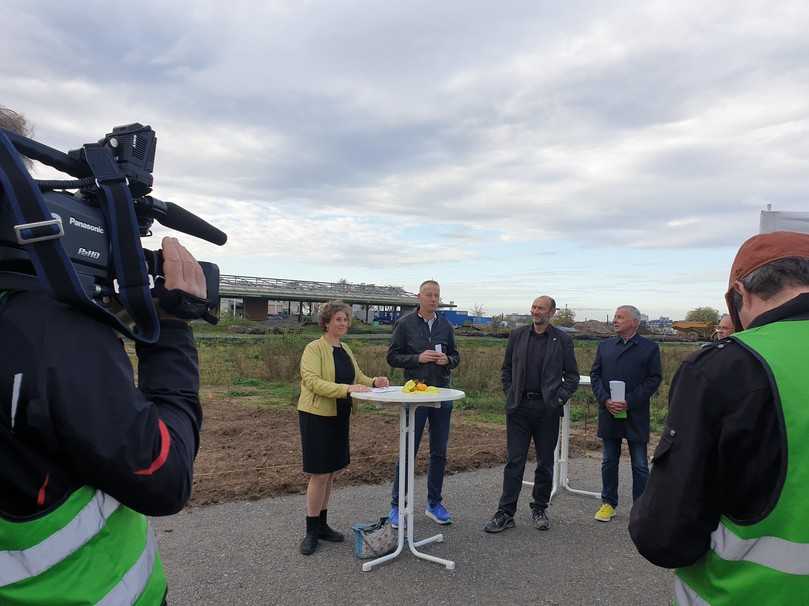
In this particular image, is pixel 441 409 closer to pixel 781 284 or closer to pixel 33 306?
pixel 781 284

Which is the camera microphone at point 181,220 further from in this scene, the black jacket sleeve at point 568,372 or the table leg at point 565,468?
the table leg at point 565,468

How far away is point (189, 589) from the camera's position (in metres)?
4.09

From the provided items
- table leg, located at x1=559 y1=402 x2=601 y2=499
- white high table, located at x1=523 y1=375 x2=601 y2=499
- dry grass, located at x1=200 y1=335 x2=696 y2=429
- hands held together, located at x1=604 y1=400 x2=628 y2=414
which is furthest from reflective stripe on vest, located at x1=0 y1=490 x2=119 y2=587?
dry grass, located at x1=200 y1=335 x2=696 y2=429

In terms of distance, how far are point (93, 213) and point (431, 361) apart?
15.9ft

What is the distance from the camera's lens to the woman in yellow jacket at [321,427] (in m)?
4.88

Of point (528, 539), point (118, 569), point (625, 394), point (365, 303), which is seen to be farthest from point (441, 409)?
point (365, 303)

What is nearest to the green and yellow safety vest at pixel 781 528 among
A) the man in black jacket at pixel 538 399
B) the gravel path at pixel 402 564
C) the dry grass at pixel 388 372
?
the gravel path at pixel 402 564

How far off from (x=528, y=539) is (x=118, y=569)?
15.4 ft

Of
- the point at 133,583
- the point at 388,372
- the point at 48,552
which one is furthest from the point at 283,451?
the point at 388,372

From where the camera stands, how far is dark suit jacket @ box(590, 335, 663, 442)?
A: 19.8 ft

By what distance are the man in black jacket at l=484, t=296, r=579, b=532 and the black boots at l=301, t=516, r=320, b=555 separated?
166 cm

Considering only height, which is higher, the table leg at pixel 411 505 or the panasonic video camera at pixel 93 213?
the panasonic video camera at pixel 93 213

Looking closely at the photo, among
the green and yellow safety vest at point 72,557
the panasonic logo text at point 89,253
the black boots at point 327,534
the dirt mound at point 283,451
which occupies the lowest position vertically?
the dirt mound at point 283,451

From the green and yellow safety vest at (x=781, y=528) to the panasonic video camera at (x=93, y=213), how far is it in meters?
1.44
